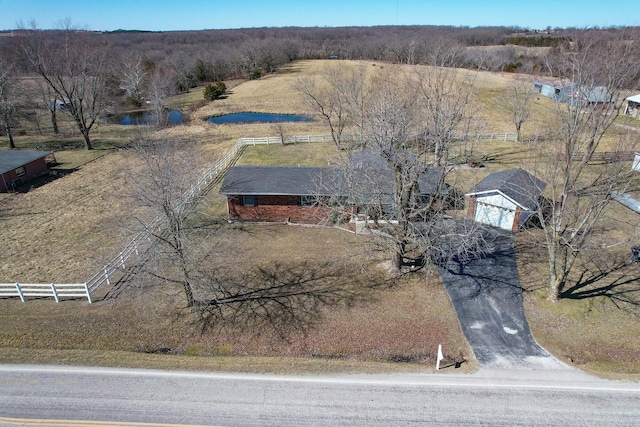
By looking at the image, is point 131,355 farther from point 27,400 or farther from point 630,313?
point 630,313

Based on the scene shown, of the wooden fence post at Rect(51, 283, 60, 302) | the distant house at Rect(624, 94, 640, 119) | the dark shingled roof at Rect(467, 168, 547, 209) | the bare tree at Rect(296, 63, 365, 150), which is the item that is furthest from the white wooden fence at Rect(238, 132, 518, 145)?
the wooden fence post at Rect(51, 283, 60, 302)

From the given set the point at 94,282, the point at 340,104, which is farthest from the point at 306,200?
the point at 94,282

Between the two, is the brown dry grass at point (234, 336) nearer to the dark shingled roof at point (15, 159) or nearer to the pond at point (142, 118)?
the dark shingled roof at point (15, 159)

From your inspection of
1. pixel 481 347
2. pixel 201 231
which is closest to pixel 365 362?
pixel 481 347

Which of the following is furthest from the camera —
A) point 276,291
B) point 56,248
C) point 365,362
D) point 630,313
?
point 56,248

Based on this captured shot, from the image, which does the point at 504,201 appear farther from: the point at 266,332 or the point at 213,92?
the point at 213,92

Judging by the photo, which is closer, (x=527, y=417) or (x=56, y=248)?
(x=527, y=417)

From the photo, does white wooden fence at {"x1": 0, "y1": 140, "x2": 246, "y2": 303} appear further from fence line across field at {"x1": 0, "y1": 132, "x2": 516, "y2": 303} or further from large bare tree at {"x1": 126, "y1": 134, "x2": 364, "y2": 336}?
large bare tree at {"x1": 126, "y1": 134, "x2": 364, "y2": 336}

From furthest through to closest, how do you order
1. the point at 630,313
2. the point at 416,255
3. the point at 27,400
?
the point at 416,255, the point at 630,313, the point at 27,400
